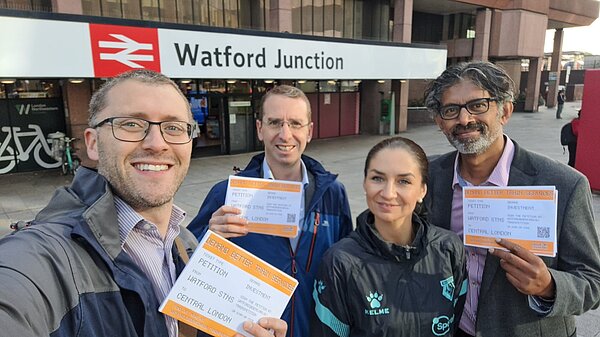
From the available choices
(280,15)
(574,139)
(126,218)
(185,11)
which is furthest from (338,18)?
(126,218)

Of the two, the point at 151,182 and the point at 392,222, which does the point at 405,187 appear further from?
the point at 151,182

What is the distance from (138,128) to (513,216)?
1745mm

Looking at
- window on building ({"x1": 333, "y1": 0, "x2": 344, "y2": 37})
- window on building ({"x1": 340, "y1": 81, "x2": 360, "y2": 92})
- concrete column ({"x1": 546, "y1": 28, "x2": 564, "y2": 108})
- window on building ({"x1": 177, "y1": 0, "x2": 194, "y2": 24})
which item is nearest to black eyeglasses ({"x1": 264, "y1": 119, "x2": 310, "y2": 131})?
window on building ({"x1": 177, "y1": 0, "x2": 194, "y2": 24})

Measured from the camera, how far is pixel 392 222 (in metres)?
1.98

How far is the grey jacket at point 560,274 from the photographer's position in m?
1.81

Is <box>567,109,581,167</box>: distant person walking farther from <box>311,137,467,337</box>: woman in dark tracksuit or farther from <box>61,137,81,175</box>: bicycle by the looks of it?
<box>61,137,81,175</box>: bicycle

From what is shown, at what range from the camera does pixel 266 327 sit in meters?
1.49

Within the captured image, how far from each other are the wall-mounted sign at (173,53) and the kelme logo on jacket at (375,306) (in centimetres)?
850

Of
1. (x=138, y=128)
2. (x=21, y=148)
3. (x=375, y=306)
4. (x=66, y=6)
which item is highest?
(x=66, y=6)

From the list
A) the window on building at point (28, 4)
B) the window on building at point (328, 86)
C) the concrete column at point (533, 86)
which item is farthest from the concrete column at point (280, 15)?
the concrete column at point (533, 86)

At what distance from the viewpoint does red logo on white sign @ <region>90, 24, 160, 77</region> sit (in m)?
8.43

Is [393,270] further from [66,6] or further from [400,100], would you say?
[400,100]

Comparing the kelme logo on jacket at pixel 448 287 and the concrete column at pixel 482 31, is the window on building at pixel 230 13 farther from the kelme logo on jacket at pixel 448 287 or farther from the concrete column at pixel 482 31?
the concrete column at pixel 482 31

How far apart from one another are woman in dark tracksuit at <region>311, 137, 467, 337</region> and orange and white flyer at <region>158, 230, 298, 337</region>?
1.26 feet
